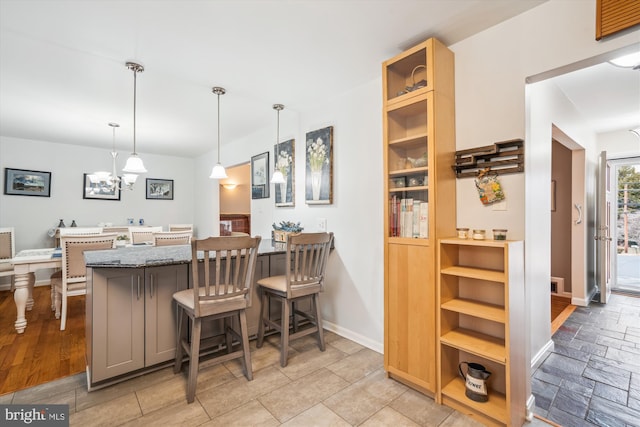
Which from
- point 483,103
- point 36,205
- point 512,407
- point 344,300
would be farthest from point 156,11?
point 36,205

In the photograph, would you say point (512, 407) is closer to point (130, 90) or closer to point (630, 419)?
point (630, 419)

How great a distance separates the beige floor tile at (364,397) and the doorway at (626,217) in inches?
190

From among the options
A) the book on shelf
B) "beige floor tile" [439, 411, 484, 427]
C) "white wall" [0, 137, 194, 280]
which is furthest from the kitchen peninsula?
"white wall" [0, 137, 194, 280]

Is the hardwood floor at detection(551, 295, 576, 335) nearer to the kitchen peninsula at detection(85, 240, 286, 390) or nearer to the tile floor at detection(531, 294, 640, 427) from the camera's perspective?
the tile floor at detection(531, 294, 640, 427)

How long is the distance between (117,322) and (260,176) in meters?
2.56

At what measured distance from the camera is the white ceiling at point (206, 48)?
68.9 inches

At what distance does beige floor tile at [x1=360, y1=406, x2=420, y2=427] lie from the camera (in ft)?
5.49

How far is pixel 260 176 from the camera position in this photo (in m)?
4.18

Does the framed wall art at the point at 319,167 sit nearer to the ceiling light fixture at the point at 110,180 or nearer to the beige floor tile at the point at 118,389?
the beige floor tile at the point at 118,389

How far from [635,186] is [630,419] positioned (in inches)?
183

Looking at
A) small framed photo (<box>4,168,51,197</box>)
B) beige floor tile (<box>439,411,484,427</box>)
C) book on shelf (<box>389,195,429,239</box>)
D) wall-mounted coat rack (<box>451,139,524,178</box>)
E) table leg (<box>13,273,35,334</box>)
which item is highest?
small framed photo (<box>4,168,51,197</box>)

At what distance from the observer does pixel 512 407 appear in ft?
5.22

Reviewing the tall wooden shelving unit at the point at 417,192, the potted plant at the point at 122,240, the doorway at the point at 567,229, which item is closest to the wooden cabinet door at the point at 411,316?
the tall wooden shelving unit at the point at 417,192

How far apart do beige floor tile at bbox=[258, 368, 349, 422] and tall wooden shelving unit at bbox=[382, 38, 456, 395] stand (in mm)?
437
